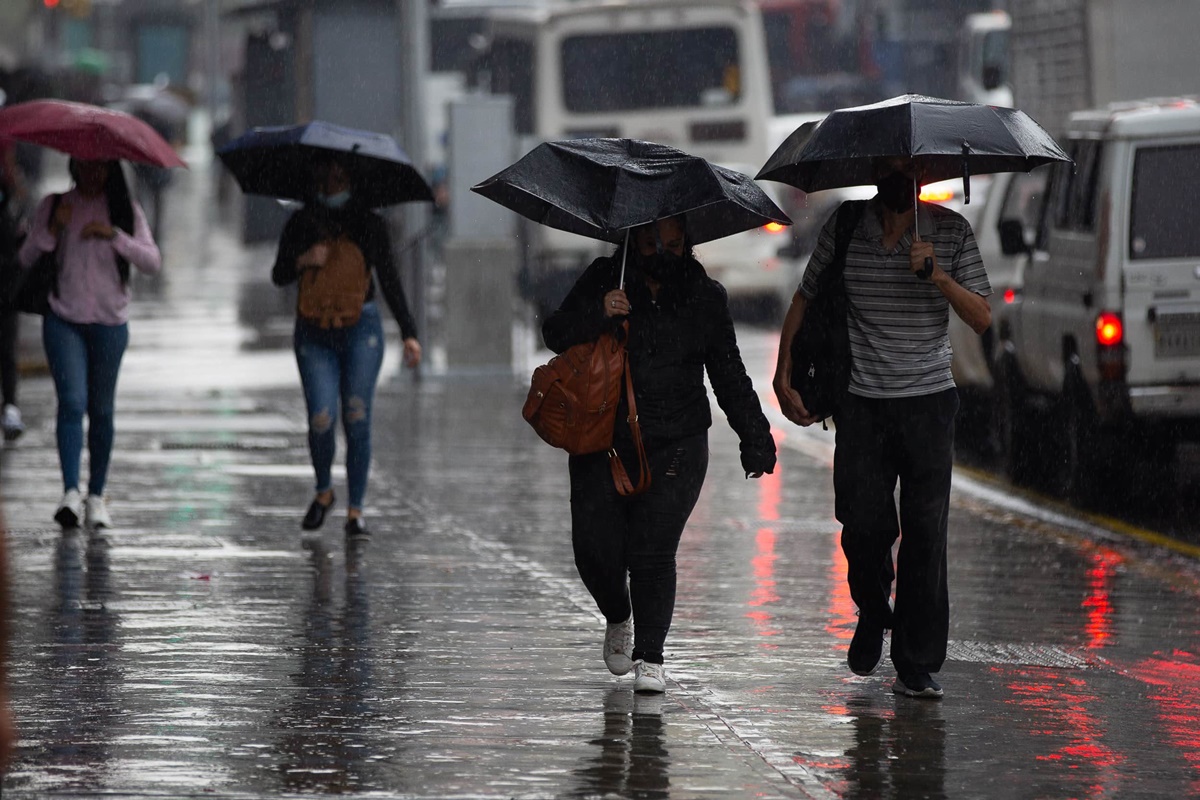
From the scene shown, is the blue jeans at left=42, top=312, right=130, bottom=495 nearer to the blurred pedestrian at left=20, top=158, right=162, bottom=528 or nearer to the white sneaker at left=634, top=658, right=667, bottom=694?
the blurred pedestrian at left=20, top=158, right=162, bottom=528

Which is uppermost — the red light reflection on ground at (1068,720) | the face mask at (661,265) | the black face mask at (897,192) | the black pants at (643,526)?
the black face mask at (897,192)

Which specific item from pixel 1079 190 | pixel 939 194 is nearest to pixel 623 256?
pixel 1079 190

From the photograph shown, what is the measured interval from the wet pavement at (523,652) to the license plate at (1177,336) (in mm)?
988

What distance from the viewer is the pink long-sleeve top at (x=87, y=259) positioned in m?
10.6

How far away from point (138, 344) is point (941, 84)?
26.3 metres

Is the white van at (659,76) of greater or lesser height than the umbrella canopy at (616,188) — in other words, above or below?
above

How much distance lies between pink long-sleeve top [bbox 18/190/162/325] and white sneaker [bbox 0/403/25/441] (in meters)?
4.02

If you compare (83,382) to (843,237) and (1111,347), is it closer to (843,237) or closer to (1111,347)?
(843,237)

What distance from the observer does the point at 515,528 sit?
37.1ft

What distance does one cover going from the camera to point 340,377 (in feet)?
35.0

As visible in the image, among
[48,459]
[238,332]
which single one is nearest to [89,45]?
[238,332]

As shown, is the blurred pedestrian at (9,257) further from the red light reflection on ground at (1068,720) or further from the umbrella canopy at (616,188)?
the red light reflection on ground at (1068,720)

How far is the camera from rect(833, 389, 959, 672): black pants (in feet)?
23.4

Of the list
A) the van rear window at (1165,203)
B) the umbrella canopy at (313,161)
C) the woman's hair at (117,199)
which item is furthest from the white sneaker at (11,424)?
the van rear window at (1165,203)
